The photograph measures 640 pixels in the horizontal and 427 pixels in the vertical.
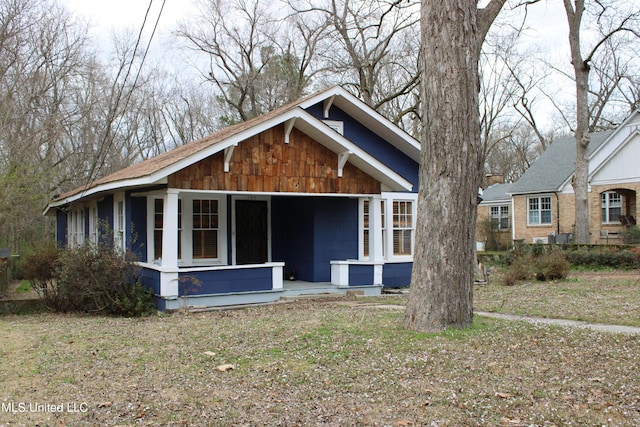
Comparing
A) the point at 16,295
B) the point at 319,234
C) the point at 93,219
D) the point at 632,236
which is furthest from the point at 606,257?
the point at 16,295

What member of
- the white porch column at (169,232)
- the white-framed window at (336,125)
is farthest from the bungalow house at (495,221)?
the white porch column at (169,232)

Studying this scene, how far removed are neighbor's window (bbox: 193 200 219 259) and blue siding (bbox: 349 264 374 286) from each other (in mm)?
3536

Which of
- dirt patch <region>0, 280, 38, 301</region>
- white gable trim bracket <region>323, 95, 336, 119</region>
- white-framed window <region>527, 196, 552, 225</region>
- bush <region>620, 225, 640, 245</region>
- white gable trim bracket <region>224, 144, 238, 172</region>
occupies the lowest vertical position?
dirt patch <region>0, 280, 38, 301</region>

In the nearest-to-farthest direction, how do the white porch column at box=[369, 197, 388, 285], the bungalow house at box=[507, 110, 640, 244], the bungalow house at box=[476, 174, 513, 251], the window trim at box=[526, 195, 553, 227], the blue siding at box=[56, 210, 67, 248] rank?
the white porch column at box=[369, 197, 388, 285], the blue siding at box=[56, 210, 67, 248], the bungalow house at box=[507, 110, 640, 244], the window trim at box=[526, 195, 553, 227], the bungalow house at box=[476, 174, 513, 251]

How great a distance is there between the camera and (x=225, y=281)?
13.2m

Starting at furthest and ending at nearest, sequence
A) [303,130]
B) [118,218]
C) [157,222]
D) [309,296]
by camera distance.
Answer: [118,218] → [157,222] → [309,296] → [303,130]

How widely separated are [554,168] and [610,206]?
15.2 feet

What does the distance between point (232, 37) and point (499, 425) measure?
33.9m

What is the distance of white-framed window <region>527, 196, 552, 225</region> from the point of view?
32219 mm

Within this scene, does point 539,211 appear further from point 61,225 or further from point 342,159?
point 61,225

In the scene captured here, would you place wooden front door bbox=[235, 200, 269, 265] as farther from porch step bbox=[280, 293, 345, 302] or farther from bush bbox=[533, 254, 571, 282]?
bush bbox=[533, 254, 571, 282]

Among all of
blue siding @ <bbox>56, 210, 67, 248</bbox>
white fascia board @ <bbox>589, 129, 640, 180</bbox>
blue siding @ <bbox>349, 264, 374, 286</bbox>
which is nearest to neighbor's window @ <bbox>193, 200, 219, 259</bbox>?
blue siding @ <bbox>349, 264, 374, 286</bbox>

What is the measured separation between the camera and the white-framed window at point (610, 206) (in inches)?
1135

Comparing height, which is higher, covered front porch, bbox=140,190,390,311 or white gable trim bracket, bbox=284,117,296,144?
white gable trim bracket, bbox=284,117,296,144
